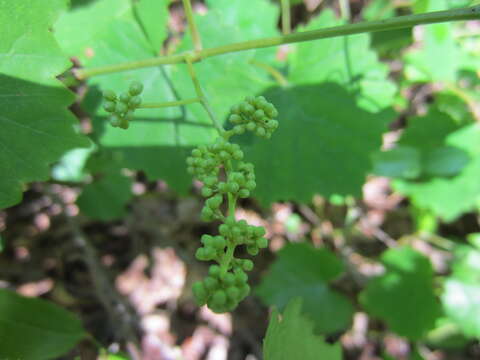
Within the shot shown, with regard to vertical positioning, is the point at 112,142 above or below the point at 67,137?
below

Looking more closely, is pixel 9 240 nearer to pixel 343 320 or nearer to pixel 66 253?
pixel 66 253

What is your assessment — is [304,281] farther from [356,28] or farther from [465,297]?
[356,28]

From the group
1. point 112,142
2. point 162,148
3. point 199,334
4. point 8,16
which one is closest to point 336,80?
point 162,148

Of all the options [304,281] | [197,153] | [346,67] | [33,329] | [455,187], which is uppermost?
[197,153]

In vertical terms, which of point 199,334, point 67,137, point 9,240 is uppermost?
point 67,137

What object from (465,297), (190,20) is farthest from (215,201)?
(465,297)

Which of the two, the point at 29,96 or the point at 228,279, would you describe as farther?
the point at 29,96

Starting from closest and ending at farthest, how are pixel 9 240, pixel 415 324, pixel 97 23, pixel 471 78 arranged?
pixel 97 23, pixel 471 78, pixel 415 324, pixel 9 240
